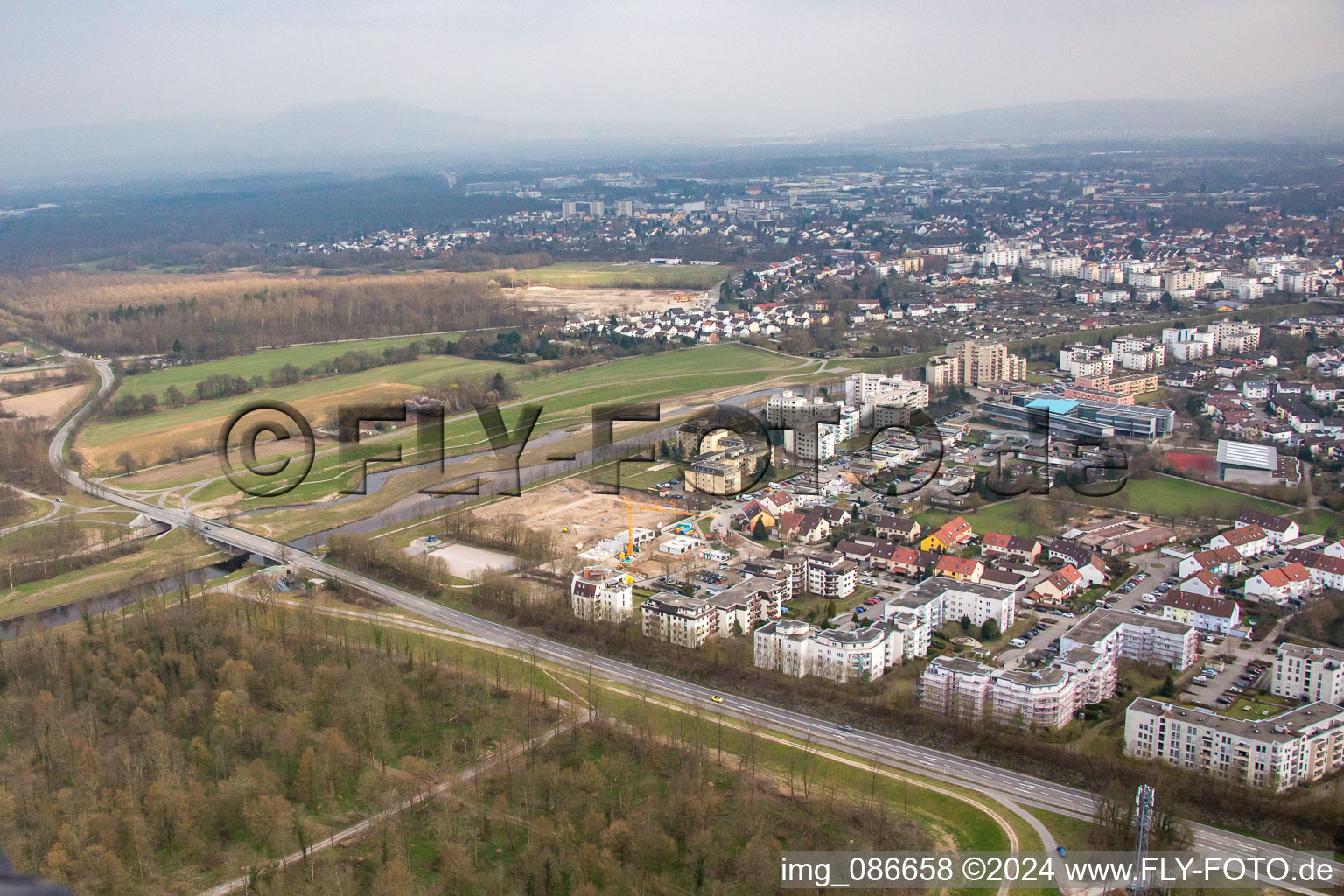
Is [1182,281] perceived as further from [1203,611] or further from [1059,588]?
[1203,611]

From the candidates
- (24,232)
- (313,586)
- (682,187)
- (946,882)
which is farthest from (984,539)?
(682,187)

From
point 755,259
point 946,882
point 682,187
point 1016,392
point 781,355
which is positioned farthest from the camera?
point 682,187

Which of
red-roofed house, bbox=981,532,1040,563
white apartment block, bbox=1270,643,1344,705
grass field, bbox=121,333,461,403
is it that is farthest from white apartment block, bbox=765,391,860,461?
grass field, bbox=121,333,461,403

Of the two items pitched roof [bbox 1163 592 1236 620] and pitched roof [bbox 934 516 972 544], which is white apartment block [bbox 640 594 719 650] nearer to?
pitched roof [bbox 934 516 972 544]

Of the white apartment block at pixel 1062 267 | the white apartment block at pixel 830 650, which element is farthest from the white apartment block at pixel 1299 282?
the white apartment block at pixel 830 650

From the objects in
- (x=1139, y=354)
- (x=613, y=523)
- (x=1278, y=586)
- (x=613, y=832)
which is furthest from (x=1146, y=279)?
(x=613, y=832)

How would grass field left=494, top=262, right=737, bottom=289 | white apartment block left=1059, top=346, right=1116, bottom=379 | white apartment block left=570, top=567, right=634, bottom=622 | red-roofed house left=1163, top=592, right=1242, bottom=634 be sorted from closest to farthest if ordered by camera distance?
red-roofed house left=1163, top=592, right=1242, bottom=634 → white apartment block left=570, top=567, right=634, bottom=622 → white apartment block left=1059, top=346, right=1116, bottom=379 → grass field left=494, top=262, right=737, bottom=289

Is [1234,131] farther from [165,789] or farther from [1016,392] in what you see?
[165,789]
